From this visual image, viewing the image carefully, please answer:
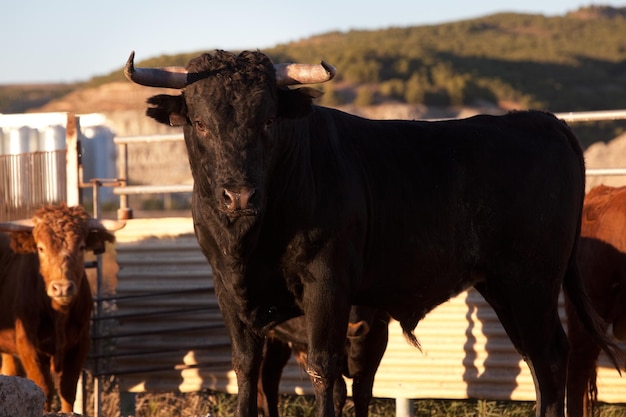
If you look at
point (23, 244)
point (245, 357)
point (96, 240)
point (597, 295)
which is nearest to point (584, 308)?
point (597, 295)

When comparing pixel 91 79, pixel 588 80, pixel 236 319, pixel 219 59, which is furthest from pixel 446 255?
pixel 91 79

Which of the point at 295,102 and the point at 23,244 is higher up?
the point at 295,102

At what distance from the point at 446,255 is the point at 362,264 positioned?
0.58 metres

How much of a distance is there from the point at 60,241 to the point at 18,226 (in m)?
0.48

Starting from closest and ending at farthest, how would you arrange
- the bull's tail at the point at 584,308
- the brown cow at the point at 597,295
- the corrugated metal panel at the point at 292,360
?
the bull's tail at the point at 584,308, the brown cow at the point at 597,295, the corrugated metal panel at the point at 292,360

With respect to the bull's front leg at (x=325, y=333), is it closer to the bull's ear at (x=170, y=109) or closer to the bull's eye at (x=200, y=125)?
the bull's eye at (x=200, y=125)

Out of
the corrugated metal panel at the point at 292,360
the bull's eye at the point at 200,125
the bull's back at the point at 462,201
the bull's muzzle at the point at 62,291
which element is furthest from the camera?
the bull's muzzle at the point at 62,291

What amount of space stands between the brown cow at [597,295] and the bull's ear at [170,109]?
3681 millimetres

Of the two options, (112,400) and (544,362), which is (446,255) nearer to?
(544,362)

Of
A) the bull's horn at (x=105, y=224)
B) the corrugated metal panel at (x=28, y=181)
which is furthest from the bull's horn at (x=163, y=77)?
the corrugated metal panel at (x=28, y=181)

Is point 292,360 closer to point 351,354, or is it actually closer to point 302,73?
point 351,354

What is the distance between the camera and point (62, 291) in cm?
848

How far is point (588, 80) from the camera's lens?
60656 millimetres

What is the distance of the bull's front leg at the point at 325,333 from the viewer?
5.10 m
